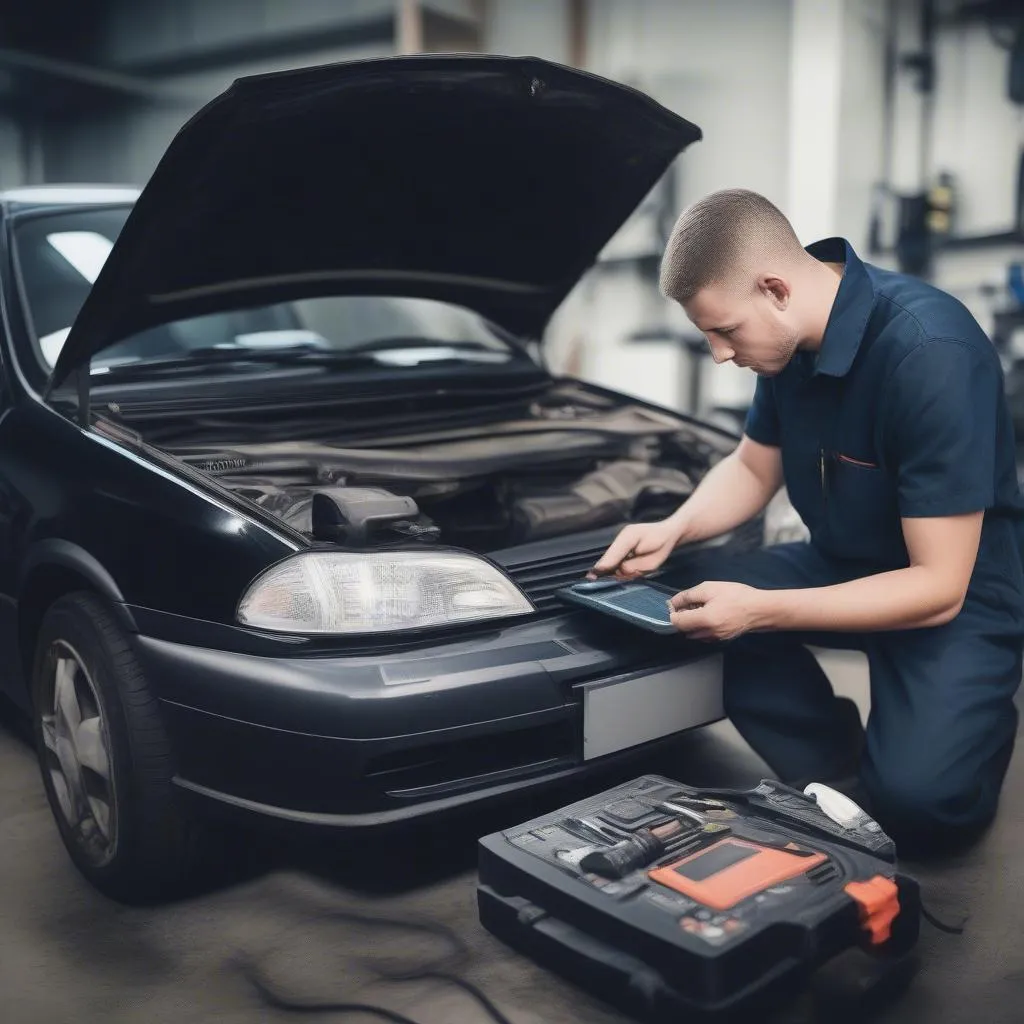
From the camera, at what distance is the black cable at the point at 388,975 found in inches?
64.4

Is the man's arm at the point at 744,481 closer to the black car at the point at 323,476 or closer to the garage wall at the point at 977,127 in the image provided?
the black car at the point at 323,476

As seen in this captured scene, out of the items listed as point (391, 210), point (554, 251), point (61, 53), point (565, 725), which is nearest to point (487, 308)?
point (554, 251)

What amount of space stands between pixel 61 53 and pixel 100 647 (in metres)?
8.88

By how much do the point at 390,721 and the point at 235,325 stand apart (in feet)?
4.92

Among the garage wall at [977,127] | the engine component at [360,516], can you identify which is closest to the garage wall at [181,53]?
the garage wall at [977,127]

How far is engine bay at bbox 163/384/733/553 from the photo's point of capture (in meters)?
2.20

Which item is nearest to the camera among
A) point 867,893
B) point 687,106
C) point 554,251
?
point 867,893

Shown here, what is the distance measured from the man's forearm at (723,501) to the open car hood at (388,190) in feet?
2.35

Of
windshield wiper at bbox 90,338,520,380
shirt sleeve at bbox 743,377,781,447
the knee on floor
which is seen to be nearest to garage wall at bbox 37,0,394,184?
windshield wiper at bbox 90,338,520,380

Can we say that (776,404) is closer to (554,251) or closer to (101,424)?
(554,251)

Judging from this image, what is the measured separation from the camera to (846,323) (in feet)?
6.76

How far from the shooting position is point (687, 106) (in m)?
7.05

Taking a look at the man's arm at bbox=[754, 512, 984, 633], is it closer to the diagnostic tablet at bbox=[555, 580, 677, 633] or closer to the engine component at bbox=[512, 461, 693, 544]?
the diagnostic tablet at bbox=[555, 580, 677, 633]

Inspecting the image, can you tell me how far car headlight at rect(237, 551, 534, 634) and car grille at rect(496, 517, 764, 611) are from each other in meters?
0.10
